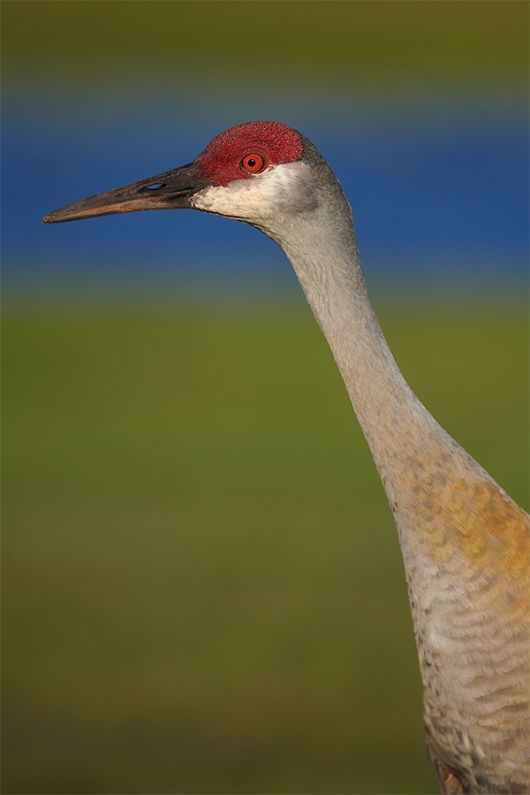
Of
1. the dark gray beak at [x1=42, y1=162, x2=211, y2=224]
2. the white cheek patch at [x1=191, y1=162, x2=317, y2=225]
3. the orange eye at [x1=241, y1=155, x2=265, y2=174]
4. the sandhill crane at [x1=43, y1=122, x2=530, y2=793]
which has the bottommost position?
the sandhill crane at [x1=43, y1=122, x2=530, y2=793]

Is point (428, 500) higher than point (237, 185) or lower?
lower

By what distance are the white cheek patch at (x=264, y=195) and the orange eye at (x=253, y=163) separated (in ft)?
0.05

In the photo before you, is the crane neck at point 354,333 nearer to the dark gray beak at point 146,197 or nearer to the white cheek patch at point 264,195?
the white cheek patch at point 264,195

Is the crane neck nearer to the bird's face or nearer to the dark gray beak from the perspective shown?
the bird's face

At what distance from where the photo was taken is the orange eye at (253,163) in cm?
187

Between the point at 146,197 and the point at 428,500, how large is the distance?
91cm

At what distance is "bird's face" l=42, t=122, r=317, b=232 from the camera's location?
184 cm

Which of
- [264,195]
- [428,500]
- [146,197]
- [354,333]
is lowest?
[428,500]

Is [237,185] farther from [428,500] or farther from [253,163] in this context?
Result: [428,500]

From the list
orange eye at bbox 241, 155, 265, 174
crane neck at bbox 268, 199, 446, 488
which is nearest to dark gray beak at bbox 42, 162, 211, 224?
orange eye at bbox 241, 155, 265, 174

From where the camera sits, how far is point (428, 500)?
5.76ft

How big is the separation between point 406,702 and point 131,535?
2.60m

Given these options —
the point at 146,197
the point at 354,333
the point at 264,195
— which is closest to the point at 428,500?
the point at 354,333

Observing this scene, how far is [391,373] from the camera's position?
1.76 m
